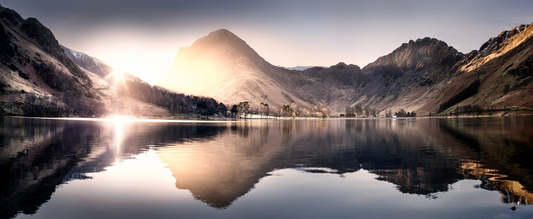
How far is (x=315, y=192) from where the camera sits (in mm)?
23969

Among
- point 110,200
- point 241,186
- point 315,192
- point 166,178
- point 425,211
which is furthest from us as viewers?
point 166,178

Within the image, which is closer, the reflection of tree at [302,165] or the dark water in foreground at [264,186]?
the dark water in foreground at [264,186]

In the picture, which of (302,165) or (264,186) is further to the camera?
(302,165)

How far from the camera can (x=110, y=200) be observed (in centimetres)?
2189

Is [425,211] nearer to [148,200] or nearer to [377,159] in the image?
[148,200]

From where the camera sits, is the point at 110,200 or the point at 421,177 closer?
the point at 110,200

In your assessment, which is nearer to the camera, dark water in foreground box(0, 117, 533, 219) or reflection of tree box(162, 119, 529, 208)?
dark water in foreground box(0, 117, 533, 219)

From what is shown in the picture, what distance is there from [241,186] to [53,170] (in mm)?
19923

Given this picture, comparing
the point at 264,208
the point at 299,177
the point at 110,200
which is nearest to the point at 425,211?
the point at 264,208

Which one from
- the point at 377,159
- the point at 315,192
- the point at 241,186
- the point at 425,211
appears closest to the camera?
the point at 425,211

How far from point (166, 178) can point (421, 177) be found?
2401 centimetres

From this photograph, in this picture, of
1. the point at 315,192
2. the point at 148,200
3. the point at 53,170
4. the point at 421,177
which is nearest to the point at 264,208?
the point at 315,192

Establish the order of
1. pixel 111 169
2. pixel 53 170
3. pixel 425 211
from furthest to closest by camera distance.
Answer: pixel 111 169, pixel 53 170, pixel 425 211

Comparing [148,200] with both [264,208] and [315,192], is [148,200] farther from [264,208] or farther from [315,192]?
[315,192]
